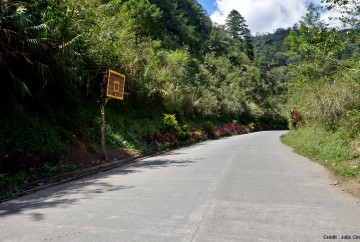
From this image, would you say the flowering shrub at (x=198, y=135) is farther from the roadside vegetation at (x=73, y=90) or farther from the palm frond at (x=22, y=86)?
the palm frond at (x=22, y=86)

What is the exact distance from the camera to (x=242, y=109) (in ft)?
185

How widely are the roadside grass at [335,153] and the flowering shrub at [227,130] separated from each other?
17.8 metres

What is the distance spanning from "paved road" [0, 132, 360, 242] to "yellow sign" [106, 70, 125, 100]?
5.27m

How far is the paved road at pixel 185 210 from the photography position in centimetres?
516

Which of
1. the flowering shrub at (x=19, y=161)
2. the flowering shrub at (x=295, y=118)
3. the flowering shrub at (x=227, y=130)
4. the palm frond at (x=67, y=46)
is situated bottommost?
the flowering shrub at (x=19, y=161)

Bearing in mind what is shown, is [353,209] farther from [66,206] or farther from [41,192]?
[41,192]

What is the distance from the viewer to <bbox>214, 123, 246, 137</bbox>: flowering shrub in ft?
130

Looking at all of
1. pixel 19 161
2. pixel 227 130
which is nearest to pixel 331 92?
Answer: pixel 19 161

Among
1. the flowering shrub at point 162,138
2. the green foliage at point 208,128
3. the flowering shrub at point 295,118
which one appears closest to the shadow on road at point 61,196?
the flowering shrub at point 162,138

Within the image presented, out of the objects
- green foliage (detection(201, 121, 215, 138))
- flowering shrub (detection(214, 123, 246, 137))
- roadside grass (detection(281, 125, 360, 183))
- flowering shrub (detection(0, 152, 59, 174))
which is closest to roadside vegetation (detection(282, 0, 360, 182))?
roadside grass (detection(281, 125, 360, 183))

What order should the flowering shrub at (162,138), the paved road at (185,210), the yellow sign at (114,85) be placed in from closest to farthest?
1. the paved road at (185,210)
2. the yellow sign at (114,85)
3. the flowering shrub at (162,138)

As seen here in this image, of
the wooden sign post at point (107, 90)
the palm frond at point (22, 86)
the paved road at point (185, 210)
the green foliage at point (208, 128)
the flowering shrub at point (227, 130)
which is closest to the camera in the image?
the paved road at point (185, 210)

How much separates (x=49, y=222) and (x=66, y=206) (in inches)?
45.0

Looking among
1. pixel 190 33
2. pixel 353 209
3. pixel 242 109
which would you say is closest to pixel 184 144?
pixel 353 209
